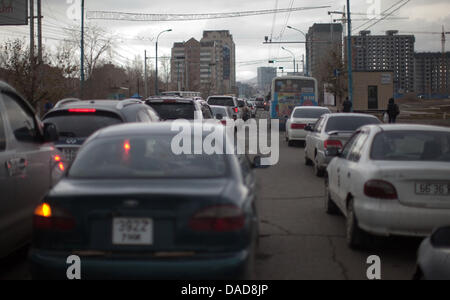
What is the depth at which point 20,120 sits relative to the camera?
6.33 m

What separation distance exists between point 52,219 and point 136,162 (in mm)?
975

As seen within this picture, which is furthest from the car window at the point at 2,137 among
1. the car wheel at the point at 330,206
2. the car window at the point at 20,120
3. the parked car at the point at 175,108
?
the parked car at the point at 175,108

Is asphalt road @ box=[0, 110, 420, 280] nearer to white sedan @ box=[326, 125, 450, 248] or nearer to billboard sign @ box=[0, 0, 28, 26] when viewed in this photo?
white sedan @ box=[326, 125, 450, 248]

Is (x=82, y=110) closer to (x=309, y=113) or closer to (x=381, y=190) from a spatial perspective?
(x=381, y=190)

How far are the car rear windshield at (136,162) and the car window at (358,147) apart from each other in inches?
115

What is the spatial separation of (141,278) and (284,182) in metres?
9.11

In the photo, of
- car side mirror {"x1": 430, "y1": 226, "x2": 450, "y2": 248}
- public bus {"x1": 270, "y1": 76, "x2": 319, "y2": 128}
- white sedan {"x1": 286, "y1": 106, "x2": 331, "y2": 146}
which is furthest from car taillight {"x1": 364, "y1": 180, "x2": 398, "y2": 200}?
public bus {"x1": 270, "y1": 76, "x2": 319, "y2": 128}

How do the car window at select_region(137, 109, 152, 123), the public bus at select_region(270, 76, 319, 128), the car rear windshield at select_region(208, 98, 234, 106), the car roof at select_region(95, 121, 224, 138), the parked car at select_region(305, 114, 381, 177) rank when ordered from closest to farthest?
the car roof at select_region(95, 121, 224, 138), the car window at select_region(137, 109, 152, 123), the parked car at select_region(305, 114, 381, 177), the car rear windshield at select_region(208, 98, 234, 106), the public bus at select_region(270, 76, 319, 128)

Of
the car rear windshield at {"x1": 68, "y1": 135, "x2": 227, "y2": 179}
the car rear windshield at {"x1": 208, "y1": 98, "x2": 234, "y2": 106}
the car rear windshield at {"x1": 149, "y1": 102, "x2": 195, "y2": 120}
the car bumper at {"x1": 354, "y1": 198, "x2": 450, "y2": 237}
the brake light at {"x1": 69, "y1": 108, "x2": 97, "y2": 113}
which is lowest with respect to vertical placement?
the car bumper at {"x1": 354, "y1": 198, "x2": 450, "y2": 237}

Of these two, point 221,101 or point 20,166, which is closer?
point 20,166

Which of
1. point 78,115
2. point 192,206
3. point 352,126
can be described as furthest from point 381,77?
point 192,206

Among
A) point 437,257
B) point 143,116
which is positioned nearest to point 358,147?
point 143,116

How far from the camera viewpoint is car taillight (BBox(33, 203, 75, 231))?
415 centimetres
